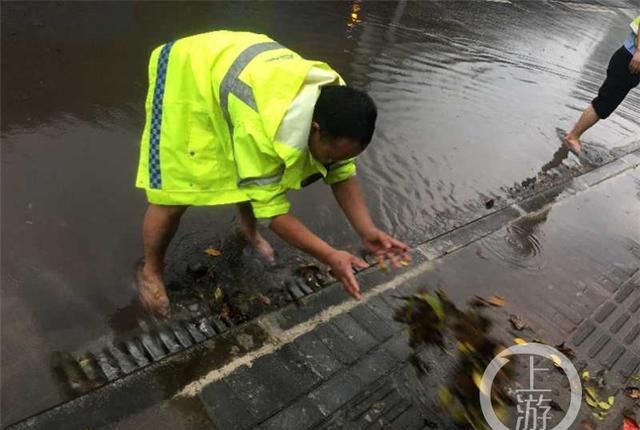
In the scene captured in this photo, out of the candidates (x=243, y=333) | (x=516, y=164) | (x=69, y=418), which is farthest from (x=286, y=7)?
(x=69, y=418)

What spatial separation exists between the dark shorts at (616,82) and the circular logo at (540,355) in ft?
10.4

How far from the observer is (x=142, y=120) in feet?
13.3

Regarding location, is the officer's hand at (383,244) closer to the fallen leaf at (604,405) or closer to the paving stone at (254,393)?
the paving stone at (254,393)

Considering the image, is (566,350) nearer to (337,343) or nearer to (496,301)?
(496,301)

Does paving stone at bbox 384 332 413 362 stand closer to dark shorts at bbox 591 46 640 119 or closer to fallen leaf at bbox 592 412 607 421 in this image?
fallen leaf at bbox 592 412 607 421

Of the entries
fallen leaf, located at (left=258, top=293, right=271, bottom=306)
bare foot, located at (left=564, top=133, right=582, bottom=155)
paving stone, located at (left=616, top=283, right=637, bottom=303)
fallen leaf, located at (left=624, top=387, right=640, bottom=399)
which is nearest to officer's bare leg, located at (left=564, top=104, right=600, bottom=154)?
bare foot, located at (left=564, top=133, right=582, bottom=155)

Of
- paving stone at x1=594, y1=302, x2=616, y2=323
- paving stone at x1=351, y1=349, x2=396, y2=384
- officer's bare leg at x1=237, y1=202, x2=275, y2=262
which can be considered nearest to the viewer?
paving stone at x1=351, y1=349, x2=396, y2=384

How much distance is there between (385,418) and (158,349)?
113 centimetres

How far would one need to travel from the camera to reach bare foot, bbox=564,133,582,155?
17.8ft

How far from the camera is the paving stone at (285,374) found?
236 cm

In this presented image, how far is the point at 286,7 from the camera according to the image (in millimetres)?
6809

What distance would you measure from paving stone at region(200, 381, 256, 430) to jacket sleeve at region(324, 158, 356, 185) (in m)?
1.07

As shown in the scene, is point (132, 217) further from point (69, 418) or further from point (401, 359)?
point (401, 359)

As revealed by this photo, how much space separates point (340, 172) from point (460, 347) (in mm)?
1105
